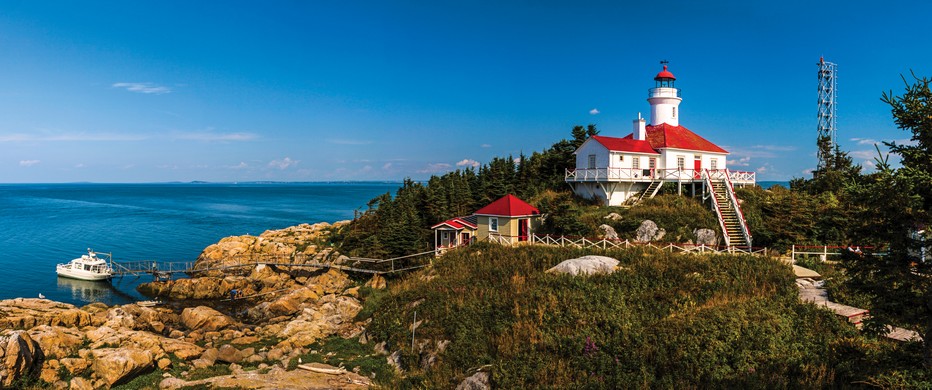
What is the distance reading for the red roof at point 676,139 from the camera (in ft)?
111

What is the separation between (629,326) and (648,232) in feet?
44.8

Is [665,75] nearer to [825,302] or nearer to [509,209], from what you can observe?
[509,209]

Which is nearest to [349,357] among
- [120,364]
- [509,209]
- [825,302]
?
[120,364]

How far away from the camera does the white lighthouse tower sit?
3697 centimetres

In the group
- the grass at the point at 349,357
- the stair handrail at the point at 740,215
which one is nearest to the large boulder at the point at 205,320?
the grass at the point at 349,357

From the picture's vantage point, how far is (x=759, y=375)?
10.9 metres

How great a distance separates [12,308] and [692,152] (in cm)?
4016

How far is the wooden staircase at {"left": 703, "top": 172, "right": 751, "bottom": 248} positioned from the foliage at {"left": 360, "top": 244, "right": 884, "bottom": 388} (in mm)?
5469

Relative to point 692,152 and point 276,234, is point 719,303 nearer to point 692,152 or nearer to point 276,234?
point 692,152

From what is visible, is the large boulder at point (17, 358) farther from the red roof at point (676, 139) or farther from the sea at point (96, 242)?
the red roof at point (676, 139)

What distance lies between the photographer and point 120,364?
1636 cm

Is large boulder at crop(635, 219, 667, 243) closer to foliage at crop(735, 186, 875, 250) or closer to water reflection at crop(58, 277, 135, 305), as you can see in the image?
foliage at crop(735, 186, 875, 250)

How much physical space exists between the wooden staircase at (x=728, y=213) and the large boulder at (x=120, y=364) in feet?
84.5

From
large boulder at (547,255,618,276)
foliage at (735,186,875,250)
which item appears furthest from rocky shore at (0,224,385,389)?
foliage at (735,186,875,250)
